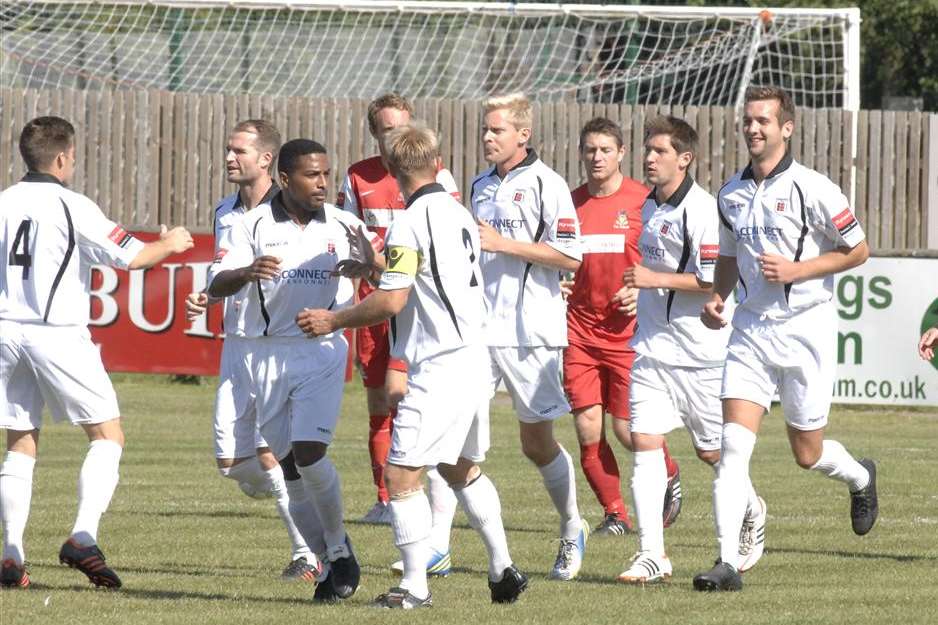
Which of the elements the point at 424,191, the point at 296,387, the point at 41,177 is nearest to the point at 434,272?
the point at 424,191

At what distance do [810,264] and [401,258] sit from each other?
6.76 feet

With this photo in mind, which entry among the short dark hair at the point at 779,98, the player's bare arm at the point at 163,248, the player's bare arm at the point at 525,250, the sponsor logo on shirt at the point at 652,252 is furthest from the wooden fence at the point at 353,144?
the player's bare arm at the point at 163,248

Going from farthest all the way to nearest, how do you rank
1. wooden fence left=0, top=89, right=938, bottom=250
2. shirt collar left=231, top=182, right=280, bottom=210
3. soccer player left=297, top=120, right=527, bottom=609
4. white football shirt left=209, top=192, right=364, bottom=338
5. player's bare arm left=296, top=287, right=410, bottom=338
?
wooden fence left=0, top=89, right=938, bottom=250 → shirt collar left=231, top=182, right=280, bottom=210 → white football shirt left=209, top=192, right=364, bottom=338 → soccer player left=297, top=120, right=527, bottom=609 → player's bare arm left=296, top=287, right=410, bottom=338

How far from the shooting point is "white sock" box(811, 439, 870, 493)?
9195 mm

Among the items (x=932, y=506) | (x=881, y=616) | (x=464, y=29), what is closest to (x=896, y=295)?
(x=932, y=506)

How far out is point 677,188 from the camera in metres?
9.74

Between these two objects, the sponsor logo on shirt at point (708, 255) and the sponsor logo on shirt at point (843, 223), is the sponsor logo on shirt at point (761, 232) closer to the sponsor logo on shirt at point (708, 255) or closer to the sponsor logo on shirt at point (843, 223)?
the sponsor logo on shirt at point (843, 223)

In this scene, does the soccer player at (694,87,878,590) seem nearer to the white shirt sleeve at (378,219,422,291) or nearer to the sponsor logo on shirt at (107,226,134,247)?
the white shirt sleeve at (378,219,422,291)

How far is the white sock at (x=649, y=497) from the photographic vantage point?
889 cm

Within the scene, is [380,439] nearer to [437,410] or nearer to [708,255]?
[708,255]

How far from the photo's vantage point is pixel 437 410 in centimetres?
771

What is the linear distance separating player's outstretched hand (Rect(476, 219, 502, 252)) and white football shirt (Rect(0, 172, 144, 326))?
1.59 meters

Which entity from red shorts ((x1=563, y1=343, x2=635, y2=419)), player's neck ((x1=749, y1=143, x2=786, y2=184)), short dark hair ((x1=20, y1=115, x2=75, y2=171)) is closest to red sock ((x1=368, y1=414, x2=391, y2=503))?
red shorts ((x1=563, y1=343, x2=635, y2=419))

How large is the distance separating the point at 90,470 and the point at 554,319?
2.41 m
